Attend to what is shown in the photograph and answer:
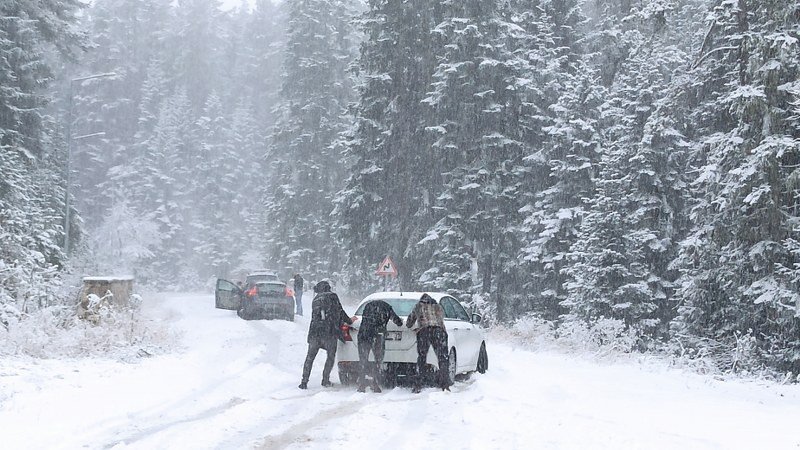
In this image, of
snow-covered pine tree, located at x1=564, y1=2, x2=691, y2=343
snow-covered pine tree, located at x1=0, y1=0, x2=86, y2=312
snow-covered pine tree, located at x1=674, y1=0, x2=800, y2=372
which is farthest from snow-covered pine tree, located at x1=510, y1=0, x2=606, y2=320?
snow-covered pine tree, located at x1=0, y1=0, x2=86, y2=312

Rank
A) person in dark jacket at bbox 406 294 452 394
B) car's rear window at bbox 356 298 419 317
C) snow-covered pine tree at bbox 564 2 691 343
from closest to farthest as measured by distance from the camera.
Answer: person in dark jacket at bbox 406 294 452 394 < car's rear window at bbox 356 298 419 317 < snow-covered pine tree at bbox 564 2 691 343

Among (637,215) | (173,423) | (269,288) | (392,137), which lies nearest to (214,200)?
(392,137)

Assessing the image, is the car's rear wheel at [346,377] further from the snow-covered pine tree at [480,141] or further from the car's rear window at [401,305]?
the snow-covered pine tree at [480,141]

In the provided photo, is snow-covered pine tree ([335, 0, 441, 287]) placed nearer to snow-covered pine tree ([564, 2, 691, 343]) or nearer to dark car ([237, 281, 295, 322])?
dark car ([237, 281, 295, 322])

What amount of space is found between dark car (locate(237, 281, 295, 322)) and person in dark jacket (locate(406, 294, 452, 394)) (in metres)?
19.5

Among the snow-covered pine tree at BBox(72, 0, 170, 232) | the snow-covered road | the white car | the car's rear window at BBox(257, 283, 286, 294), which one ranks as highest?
the snow-covered pine tree at BBox(72, 0, 170, 232)

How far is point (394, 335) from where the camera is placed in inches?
573

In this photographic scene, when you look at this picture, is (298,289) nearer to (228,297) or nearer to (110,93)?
(228,297)

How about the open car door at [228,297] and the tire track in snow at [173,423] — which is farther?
the open car door at [228,297]

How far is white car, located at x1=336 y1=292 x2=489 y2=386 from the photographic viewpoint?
14.5 m

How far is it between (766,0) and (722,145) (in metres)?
3.02

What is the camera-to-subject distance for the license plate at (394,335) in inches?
572

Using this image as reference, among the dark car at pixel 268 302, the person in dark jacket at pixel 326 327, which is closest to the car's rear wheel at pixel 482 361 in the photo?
the person in dark jacket at pixel 326 327

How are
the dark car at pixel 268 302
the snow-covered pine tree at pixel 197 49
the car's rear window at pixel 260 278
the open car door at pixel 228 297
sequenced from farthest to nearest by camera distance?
the snow-covered pine tree at pixel 197 49
the car's rear window at pixel 260 278
the open car door at pixel 228 297
the dark car at pixel 268 302
